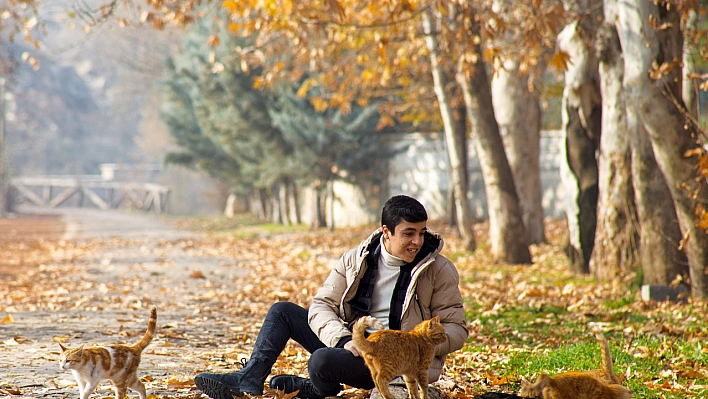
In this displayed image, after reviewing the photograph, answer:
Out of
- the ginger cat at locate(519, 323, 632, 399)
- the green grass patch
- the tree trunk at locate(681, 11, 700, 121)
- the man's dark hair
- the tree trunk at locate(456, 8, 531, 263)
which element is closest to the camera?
the ginger cat at locate(519, 323, 632, 399)

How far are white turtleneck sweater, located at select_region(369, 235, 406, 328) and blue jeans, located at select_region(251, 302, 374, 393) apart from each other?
1.09 ft

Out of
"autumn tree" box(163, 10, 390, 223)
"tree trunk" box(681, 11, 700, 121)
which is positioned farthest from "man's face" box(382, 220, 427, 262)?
"autumn tree" box(163, 10, 390, 223)

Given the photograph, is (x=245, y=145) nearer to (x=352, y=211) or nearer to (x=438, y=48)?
(x=352, y=211)

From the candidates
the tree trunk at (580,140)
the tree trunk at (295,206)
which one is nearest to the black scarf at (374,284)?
the tree trunk at (580,140)

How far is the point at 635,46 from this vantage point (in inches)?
357

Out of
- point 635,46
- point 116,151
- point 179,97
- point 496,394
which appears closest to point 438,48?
→ point 635,46

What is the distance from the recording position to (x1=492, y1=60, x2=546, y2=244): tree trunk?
14992 millimetres

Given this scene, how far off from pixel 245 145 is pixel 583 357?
1919cm

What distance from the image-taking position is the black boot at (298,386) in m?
5.21

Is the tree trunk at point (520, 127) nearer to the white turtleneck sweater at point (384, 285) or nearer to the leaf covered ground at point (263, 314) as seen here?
the leaf covered ground at point (263, 314)

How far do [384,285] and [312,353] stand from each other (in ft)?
2.18

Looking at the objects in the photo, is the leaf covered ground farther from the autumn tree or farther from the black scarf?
the autumn tree

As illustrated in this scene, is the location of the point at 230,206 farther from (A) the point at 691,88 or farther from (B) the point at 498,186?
(A) the point at 691,88

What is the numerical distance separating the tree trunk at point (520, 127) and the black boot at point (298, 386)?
396 inches
